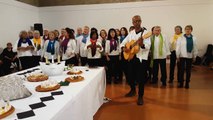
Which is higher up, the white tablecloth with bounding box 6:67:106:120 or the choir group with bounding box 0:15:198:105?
the choir group with bounding box 0:15:198:105

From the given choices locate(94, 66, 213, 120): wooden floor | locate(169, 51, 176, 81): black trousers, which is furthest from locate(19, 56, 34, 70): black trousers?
locate(169, 51, 176, 81): black trousers

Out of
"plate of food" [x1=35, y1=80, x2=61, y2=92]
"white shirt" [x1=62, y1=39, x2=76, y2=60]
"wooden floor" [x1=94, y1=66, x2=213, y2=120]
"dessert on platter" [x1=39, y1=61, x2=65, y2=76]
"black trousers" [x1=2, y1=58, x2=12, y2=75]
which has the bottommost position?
"wooden floor" [x1=94, y1=66, x2=213, y2=120]

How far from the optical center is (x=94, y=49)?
4.64 m

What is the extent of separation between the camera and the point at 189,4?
823 cm

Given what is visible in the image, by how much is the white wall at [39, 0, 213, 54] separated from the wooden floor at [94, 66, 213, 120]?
412 cm

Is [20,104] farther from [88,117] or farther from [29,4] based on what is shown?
[29,4]

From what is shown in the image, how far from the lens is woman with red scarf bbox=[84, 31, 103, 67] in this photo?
4.54m

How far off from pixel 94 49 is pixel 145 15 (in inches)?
186

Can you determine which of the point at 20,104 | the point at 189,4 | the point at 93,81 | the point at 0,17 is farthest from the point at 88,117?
the point at 189,4

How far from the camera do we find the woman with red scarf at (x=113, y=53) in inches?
201

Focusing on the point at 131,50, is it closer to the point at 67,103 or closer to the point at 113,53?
the point at 113,53

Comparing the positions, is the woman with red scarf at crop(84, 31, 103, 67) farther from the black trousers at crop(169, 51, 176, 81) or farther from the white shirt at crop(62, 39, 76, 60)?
the black trousers at crop(169, 51, 176, 81)

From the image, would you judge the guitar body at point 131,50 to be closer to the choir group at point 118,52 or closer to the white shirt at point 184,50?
the choir group at point 118,52

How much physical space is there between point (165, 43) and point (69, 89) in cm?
321
